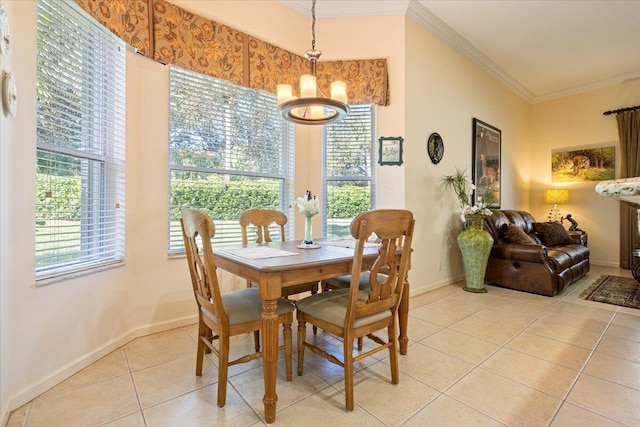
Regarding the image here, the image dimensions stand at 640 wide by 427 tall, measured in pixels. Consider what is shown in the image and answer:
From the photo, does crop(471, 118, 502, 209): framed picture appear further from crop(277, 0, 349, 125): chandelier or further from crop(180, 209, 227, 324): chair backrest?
crop(180, 209, 227, 324): chair backrest

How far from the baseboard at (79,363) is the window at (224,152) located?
2.12ft

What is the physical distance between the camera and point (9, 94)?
1433 millimetres

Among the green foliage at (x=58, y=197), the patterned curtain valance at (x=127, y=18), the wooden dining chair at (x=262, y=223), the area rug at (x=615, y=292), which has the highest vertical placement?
the patterned curtain valance at (x=127, y=18)

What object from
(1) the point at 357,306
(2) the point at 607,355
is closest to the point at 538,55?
(2) the point at 607,355

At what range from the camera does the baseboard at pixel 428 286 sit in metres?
3.46

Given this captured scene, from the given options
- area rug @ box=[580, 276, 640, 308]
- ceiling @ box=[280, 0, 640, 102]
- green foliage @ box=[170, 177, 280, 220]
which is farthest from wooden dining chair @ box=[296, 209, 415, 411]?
area rug @ box=[580, 276, 640, 308]

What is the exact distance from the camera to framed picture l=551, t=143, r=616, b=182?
5078 mm

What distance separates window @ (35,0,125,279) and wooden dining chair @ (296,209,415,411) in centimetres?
154

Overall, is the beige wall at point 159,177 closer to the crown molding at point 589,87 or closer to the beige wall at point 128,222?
the beige wall at point 128,222

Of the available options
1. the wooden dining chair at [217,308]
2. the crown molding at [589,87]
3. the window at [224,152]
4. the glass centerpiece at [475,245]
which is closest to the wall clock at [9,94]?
the wooden dining chair at [217,308]

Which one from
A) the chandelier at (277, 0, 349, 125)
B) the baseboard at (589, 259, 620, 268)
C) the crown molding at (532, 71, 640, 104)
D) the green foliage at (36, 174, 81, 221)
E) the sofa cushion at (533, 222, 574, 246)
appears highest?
the crown molding at (532, 71, 640, 104)

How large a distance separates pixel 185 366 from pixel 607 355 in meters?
2.91

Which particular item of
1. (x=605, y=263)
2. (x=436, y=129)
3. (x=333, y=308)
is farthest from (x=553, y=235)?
(x=333, y=308)

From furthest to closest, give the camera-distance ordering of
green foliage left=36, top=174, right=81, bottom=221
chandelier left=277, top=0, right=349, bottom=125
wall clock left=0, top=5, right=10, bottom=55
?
chandelier left=277, top=0, right=349, bottom=125, green foliage left=36, top=174, right=81, bottom=221, wall clock left=0, top=5, right=10, bottom=55
